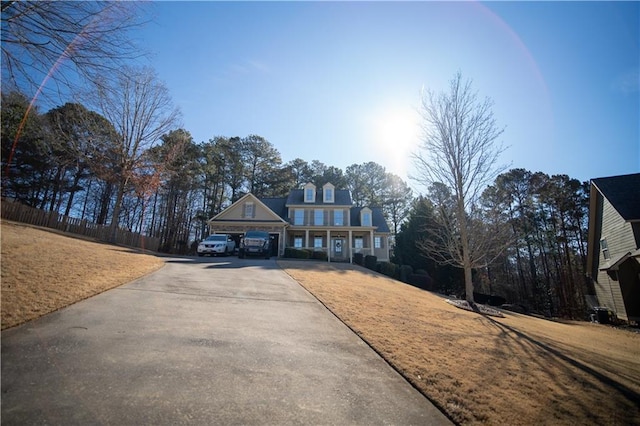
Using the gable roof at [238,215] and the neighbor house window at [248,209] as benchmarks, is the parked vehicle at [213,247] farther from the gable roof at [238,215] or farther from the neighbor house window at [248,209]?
the neighbor house window at [248,209]

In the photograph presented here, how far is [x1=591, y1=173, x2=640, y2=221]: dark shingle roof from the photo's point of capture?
571 inches

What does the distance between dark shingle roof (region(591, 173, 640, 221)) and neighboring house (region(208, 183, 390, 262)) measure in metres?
16.8

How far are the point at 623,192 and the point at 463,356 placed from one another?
19.7 meters

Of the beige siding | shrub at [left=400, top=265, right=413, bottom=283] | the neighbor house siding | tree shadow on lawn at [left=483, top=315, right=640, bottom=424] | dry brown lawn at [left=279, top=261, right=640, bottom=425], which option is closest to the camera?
dry brown lawn at [left=279, top=261, right=640, bottom=425]

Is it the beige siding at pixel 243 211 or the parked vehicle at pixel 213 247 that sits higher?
the beige siding at pixel 243 211

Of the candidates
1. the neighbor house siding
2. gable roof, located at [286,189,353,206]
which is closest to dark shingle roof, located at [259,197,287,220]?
gable roof, located at [286,189,353,206]

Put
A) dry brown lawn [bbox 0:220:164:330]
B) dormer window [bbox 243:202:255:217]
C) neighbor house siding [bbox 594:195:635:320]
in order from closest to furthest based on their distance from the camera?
dry brown lawn [bbox 0:220:164:330]
neighbor house siding [bbox 594:195:635:320]
dormer window [bbox 243:202:255:217]

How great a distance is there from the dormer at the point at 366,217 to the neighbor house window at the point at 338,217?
218cm

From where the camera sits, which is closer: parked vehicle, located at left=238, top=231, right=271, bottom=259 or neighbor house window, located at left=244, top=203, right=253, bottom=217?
parked vehicle, located at left=238, top=231, right=271, bottom=259

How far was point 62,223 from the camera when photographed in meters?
18.5

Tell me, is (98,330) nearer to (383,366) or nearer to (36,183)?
(383,366)

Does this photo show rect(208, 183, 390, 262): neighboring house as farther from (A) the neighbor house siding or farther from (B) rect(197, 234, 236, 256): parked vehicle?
(A) the neighbor house siding

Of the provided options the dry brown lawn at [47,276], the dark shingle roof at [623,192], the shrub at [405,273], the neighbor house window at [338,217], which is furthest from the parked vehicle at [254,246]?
the dark shingle roof at [623,192]

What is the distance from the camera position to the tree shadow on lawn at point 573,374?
3262 mm
